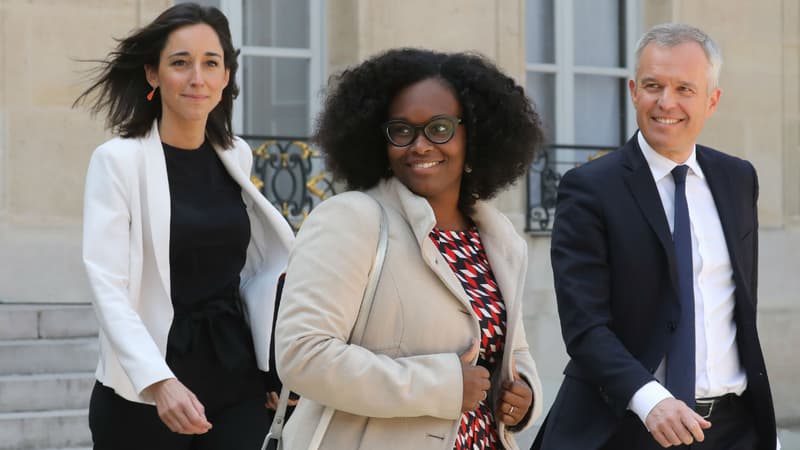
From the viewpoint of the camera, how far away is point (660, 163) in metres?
3.82

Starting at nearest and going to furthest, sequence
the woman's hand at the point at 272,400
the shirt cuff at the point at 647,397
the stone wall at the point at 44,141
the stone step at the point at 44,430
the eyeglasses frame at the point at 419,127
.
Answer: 1. the eyeglasses frame at the point at 419,127
2. the shirt cuff at the point at 647,397
3. the woman's hand at the point at 272,400
4. the stone step at the point at 44,430
5. the stone wall at the point at 44,141

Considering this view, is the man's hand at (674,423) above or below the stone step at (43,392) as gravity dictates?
above

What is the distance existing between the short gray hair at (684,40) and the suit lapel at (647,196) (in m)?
0.28

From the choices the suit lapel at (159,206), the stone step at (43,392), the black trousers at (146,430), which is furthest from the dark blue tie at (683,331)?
the stone step at (43,392)

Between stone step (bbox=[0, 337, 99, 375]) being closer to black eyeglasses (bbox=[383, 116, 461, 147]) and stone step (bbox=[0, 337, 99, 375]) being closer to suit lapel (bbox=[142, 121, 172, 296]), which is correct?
suit lapel (bbox=[142, 121, 172, 296])

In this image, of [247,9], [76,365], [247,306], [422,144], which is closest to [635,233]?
[422,144]

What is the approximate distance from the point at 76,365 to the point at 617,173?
14.7 ft

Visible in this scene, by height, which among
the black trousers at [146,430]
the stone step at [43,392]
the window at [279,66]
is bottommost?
the stone step at [43,392]

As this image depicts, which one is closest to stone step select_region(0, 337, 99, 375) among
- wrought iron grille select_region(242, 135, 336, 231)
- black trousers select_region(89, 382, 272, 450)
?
wrought iron grille select_region(242, 135, 336, 231)

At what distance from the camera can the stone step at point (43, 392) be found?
274 inches

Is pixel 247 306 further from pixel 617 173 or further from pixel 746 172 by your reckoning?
pixel 746 172

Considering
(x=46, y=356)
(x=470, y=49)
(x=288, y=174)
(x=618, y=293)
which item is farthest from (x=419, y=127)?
(x=470, y=49)

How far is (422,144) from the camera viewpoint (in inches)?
128

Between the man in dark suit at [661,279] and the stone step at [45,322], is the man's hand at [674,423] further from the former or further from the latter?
the stone step at [45,322]
